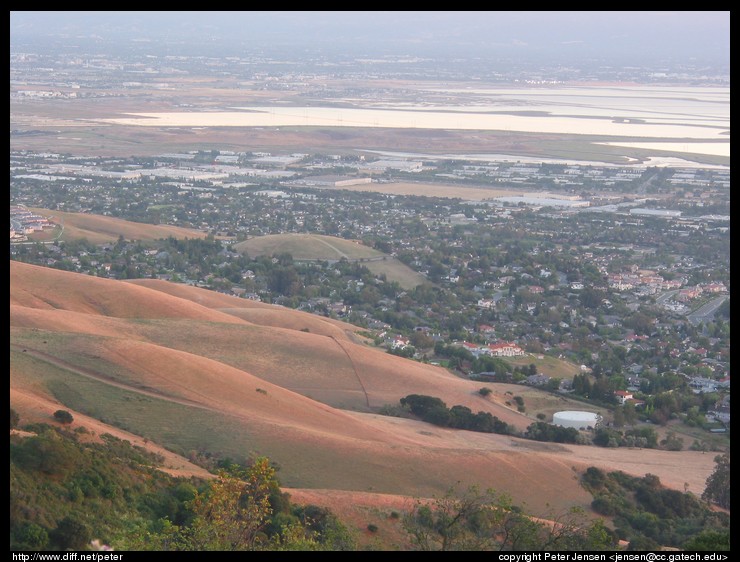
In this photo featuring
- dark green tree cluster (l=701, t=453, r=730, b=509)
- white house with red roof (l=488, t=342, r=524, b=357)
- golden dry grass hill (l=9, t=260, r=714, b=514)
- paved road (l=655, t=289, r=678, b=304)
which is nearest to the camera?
golden dry grass hill (l=9, t=260, r=714, b=514)

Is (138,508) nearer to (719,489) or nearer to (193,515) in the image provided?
(193,515)

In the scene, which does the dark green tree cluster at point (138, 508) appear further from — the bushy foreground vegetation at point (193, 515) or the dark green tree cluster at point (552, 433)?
the dark green tree cluster at point (552, 433)

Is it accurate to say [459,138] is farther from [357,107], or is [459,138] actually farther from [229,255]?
[229,255]

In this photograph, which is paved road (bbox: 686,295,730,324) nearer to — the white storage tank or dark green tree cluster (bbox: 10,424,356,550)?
the white storage tank

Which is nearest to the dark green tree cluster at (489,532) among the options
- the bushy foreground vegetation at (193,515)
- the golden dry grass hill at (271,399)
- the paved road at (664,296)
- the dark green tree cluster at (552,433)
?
the bushy foreground vegetation at (193,515)

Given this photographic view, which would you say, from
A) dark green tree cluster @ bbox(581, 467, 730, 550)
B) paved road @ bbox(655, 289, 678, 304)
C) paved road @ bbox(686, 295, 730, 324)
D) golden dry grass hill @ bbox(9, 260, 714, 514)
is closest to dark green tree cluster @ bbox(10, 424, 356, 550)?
golden dry grass hill @ bbox(9, 260, 714, 514)

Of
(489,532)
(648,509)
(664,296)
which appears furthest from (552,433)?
(664,296)

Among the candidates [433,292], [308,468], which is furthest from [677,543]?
[433,292]
